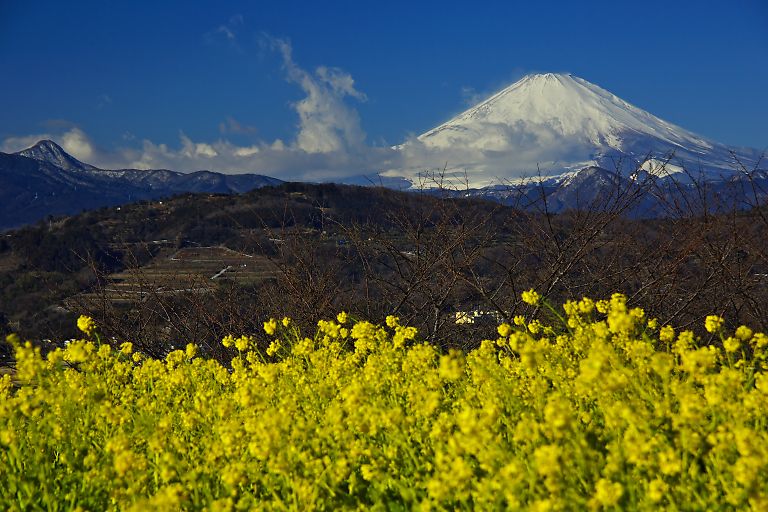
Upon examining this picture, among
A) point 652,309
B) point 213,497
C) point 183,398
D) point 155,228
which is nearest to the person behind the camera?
point 213,497

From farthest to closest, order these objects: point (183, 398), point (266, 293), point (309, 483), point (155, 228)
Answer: point (155, 228)
point (266, 293)
point (183, 398)
point (309, 483)

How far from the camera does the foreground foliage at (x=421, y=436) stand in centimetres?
307

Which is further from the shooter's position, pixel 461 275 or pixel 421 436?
pixel 461 275

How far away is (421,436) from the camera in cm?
397

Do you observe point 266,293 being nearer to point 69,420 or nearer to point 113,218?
point 69,420

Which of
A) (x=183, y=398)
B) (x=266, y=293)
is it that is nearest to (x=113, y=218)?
(x=266, y=293)

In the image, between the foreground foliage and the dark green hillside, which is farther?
the dark green hillside

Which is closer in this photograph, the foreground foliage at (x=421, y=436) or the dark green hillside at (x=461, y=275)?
the foreground foliage at (x=421, y=436)

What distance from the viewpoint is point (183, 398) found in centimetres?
560

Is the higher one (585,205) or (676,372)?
(585,205)

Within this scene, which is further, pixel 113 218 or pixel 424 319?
pixel 113 218

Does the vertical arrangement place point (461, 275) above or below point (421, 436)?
above

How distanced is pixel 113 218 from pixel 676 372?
10218 cm

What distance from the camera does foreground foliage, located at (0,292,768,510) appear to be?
3068mm
